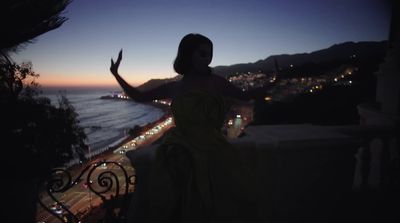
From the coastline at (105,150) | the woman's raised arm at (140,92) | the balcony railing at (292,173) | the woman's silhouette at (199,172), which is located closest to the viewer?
the woman's silhouette at (199,172)

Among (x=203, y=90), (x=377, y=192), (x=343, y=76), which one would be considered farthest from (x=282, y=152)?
(x=343, y=76)

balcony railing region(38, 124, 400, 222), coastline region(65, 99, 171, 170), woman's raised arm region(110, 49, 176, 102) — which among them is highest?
woman's raised arm region(110, 49, 176, 102)

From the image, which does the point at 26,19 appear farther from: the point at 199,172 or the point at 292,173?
the point at 292,173

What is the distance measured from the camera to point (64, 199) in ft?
88.1

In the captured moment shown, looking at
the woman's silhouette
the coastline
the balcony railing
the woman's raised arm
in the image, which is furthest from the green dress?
the coastline

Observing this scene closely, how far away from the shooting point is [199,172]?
193cm

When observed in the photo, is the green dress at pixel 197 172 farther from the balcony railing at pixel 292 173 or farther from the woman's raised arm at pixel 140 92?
the balcony railing at pixel 292 173

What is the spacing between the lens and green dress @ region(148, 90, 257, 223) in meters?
1.93

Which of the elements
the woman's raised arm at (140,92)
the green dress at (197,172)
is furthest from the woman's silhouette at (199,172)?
the woman's raised arm at (140,92)

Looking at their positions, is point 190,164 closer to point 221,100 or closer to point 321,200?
point 221,100

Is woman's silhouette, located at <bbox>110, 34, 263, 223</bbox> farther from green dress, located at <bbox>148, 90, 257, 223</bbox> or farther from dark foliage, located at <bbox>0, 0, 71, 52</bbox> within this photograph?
dark foliage, located at <bbox>0, 0, 71, 52</bbox>

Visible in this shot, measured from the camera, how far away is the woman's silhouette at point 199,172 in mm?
1930

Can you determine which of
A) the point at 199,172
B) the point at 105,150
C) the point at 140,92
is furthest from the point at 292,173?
the point at 105,150

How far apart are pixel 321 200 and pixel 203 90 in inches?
73.5
